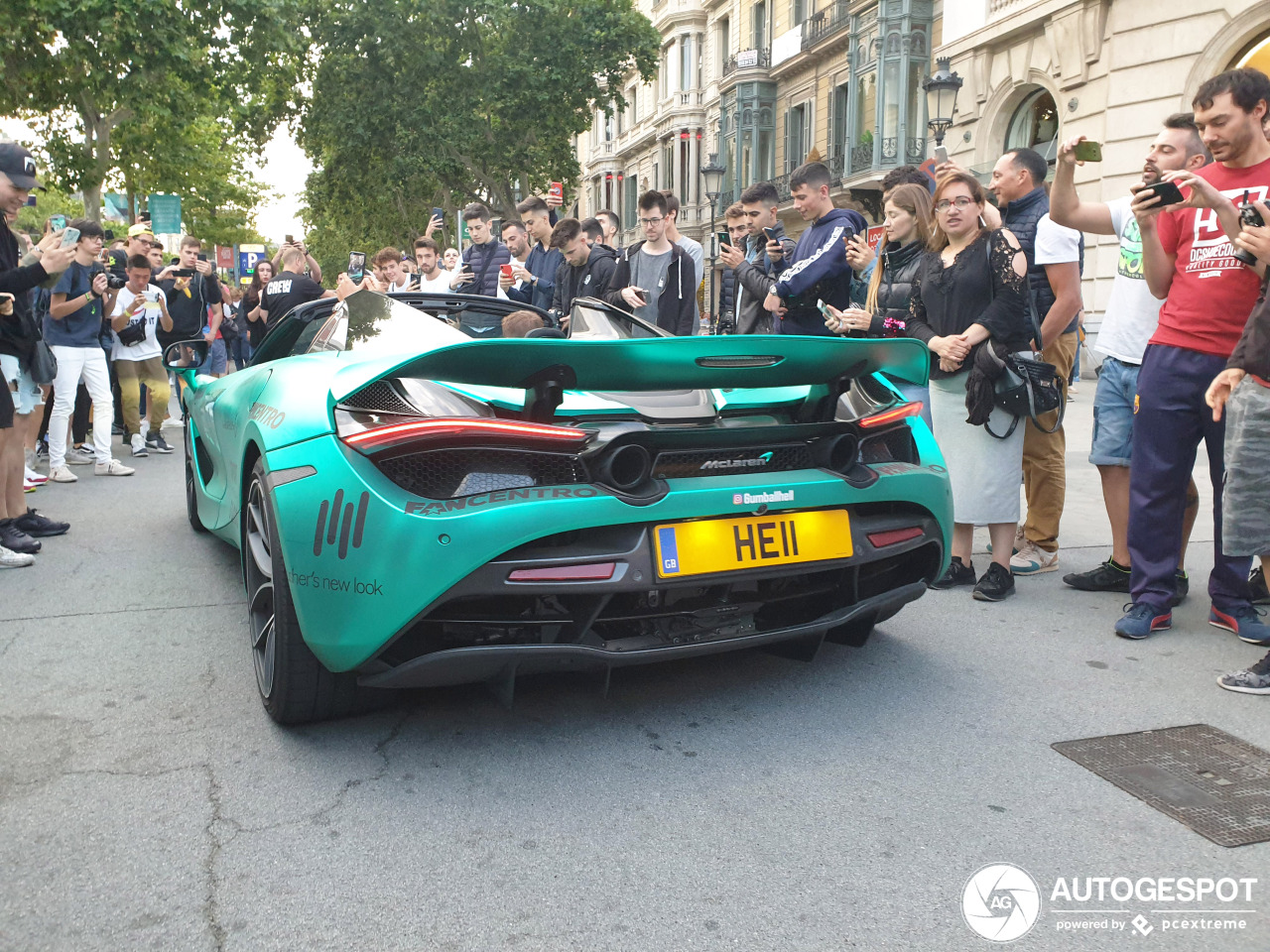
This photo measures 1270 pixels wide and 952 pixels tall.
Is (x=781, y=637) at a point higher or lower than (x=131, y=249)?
lower

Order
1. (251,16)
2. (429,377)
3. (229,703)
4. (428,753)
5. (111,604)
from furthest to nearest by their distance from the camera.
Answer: (251,16)
(111,604)
(229,703)
(428,753)
(429,377)

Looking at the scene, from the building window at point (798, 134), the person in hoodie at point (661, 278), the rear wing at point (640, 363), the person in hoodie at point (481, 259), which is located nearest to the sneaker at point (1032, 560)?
the rear wing at point (640, 363)

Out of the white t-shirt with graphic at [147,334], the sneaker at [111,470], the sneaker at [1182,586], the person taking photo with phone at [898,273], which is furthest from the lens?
the white t-shirt with graphic at [147,334]

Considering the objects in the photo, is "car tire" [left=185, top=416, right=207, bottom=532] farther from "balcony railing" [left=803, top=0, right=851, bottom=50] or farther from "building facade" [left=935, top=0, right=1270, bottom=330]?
"balcony railing" [left=803, top=0, right=851, bottom=50]

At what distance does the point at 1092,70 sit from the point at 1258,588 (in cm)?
1567

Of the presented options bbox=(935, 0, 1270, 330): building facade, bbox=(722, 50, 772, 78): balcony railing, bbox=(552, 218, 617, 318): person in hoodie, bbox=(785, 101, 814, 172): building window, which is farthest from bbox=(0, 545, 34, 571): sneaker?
bbox=(722, 50, 772, 78): balcony railing

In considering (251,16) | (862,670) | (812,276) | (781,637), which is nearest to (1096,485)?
(812,276)

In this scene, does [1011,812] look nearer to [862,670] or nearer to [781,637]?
[781,637]

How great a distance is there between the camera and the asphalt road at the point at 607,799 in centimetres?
207

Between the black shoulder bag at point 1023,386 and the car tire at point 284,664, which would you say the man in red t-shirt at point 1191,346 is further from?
the car tire at point 284,664

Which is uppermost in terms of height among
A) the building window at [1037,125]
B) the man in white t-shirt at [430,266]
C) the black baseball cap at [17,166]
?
the building window at [1037,125]

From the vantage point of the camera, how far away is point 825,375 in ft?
10.1

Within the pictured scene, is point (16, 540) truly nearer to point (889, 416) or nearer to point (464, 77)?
point (889, 416)

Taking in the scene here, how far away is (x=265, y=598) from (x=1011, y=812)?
214cm
